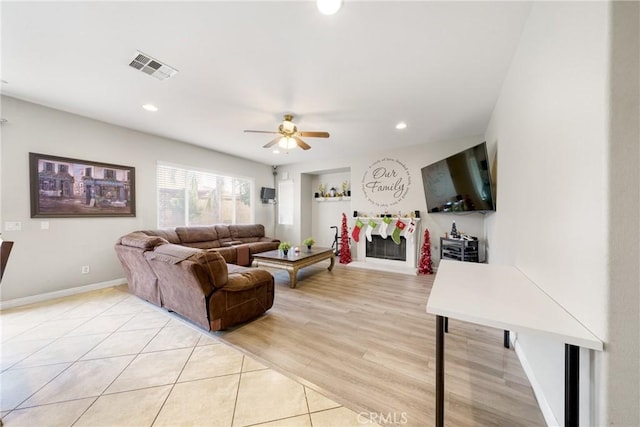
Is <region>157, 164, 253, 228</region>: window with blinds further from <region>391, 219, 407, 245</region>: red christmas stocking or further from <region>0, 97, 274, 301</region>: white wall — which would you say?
<region>391, 219, 407, 245</region>: red christmas stocking

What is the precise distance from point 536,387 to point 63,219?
18.6 ft

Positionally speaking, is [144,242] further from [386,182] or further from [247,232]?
[386,182]

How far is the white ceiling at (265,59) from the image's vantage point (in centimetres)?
165

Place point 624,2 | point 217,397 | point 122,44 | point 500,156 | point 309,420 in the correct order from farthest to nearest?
point 500,156
point 122,44
point 217,397
point 309,420
point 624,2

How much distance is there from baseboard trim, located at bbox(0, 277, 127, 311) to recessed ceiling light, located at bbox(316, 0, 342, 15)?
16.0 feet

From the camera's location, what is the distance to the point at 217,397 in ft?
4.83

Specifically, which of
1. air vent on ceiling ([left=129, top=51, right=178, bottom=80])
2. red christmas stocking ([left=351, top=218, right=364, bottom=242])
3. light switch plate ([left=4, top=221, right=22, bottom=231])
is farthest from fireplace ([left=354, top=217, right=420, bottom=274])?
light switch plate ([left=4, top=221, right=22, bottom=231])

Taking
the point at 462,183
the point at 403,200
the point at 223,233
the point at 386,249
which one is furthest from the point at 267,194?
the point at 462,183

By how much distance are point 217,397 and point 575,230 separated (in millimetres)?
2231

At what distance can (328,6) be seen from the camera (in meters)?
1.53

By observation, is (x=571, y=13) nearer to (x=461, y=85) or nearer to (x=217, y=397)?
(x=461, y=85)

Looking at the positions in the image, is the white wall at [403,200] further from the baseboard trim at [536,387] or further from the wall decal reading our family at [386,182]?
the baseboard trim at [536,387]

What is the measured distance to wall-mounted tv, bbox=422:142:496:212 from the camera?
2.75 meters

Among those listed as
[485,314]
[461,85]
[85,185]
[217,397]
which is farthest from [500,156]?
[85,185]
